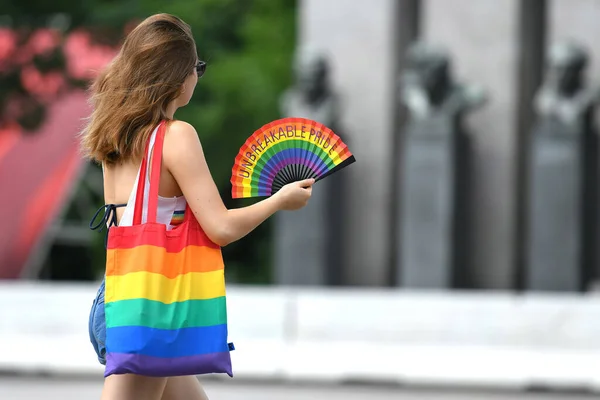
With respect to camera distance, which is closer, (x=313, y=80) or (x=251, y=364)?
(x=251, y=364)

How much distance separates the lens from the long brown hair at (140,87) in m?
3.75

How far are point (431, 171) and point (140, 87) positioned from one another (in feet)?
38.3

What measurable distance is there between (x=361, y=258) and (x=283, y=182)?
14037 millimetres

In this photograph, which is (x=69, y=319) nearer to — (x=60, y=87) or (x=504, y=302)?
(x=504, y=302)

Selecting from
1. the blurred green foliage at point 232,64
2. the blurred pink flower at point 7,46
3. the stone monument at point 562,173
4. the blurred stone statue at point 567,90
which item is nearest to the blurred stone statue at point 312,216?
the stone monument at point 562,173

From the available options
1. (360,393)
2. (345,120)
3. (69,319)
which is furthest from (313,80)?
(360,393)

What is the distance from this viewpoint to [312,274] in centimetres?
1667

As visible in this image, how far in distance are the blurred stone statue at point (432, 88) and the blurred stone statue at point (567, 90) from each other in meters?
1.08

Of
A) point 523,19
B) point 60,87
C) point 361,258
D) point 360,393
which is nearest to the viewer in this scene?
point 360,393

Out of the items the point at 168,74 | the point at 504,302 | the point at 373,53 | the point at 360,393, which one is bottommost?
the point at 360,393

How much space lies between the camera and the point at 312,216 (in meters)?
16.4

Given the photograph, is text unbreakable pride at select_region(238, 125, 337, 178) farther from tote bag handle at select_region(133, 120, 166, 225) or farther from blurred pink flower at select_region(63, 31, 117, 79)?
blurred pink flower at select_region(63, 31, 117, 79)

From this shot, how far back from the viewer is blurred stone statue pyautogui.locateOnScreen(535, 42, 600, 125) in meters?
14.7

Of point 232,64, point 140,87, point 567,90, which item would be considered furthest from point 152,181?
point 232,64
